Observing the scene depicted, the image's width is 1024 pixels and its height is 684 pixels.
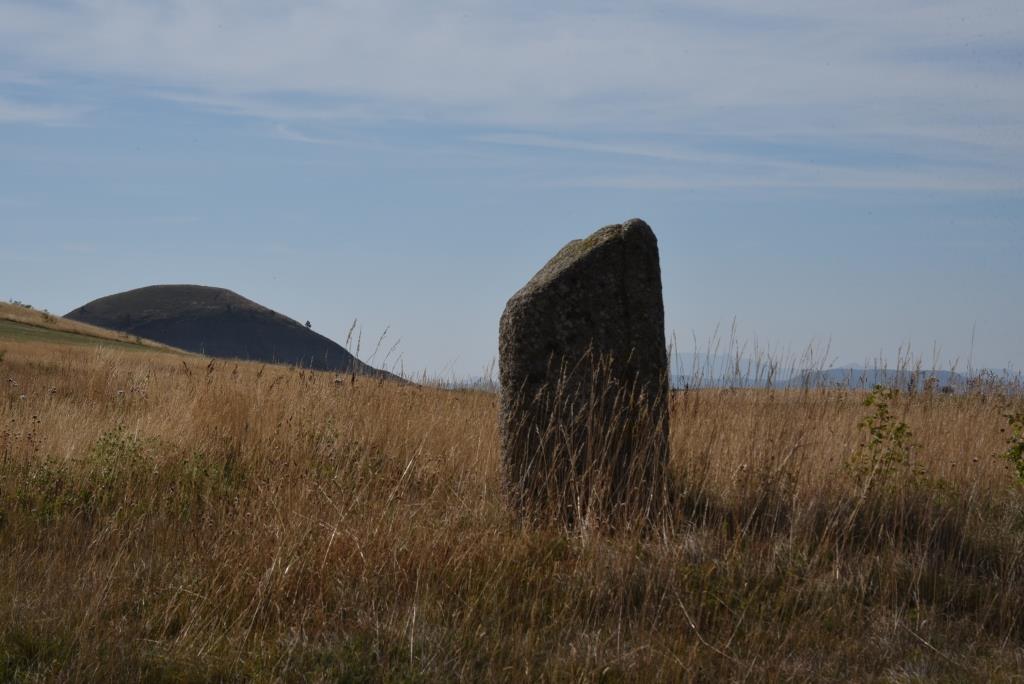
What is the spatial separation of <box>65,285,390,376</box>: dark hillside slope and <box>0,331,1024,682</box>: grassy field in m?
145

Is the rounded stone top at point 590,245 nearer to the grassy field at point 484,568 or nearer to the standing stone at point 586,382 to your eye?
the standing stone at point 586,382

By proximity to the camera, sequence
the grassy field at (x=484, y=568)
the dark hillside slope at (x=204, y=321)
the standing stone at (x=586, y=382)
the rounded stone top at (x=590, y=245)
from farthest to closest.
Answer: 1. the dark hillside slope at (x=204, y=321)
2. the rounded stone top at (x=590, y=245)
3. the standing stone at (x=586, y=382)
4. the grassy field at (x=484, y=568)

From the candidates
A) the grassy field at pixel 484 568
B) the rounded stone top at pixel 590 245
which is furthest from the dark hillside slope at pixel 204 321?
the rounded stone top at pixel 590 245

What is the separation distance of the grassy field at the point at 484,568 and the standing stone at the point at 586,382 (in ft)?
1.06

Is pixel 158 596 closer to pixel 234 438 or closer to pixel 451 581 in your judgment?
pixel 451 581

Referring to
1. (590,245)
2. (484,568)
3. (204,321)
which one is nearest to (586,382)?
(590,245)

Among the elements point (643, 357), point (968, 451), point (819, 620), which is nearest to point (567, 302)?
point (643, 357)

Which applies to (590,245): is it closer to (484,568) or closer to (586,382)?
(586,382)

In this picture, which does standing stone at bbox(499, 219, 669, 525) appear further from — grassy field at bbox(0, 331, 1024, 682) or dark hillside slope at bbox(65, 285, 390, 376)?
dark hillside slope at bbox(65, 285, 390, 376)

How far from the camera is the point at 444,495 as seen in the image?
6.45m

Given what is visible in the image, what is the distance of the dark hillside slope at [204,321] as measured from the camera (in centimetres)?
15725

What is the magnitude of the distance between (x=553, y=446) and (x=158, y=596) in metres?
2.47

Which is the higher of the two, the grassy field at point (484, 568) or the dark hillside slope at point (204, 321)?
the dark hillside slope at point (204, 321)

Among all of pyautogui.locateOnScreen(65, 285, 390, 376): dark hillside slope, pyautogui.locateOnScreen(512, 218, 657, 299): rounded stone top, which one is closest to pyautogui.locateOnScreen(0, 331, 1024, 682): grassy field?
pyautogui.locateOnScreen(512, 218, 657, 299): rounded stone top
